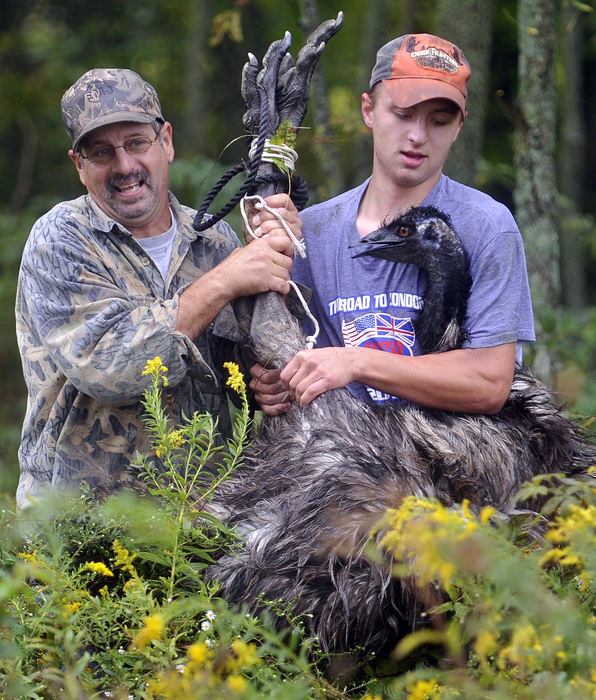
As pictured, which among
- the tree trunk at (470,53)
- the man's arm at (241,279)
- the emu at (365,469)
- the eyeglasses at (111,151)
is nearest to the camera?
the emu at (365,469)

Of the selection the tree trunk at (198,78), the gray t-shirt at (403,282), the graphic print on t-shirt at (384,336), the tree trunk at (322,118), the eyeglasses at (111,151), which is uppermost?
the tree trunk at (198,78)

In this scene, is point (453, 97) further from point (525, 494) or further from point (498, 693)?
point (498, 693)

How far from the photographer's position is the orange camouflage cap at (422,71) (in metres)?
3.88

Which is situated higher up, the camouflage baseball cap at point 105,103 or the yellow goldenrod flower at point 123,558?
the camouflage baseball cap at point 105,103

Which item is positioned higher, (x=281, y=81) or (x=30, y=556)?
(x=281, y=81)

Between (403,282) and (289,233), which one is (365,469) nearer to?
(403,282)

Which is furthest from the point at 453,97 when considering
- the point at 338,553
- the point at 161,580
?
the point at 161,580

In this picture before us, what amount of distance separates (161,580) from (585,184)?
14776 millimetres

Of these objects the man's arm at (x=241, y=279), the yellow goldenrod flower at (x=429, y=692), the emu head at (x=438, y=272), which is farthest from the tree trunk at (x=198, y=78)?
the yellow goldenrod flower at (x=429, y=692)

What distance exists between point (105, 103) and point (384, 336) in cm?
165

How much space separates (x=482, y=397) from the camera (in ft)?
12.3

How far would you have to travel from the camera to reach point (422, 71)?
3.90m

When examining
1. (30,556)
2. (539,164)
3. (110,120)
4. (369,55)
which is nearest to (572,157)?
(369,55)

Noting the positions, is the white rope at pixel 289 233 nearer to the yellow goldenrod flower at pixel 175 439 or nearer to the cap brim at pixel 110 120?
the cap brim at pixel 110 120
